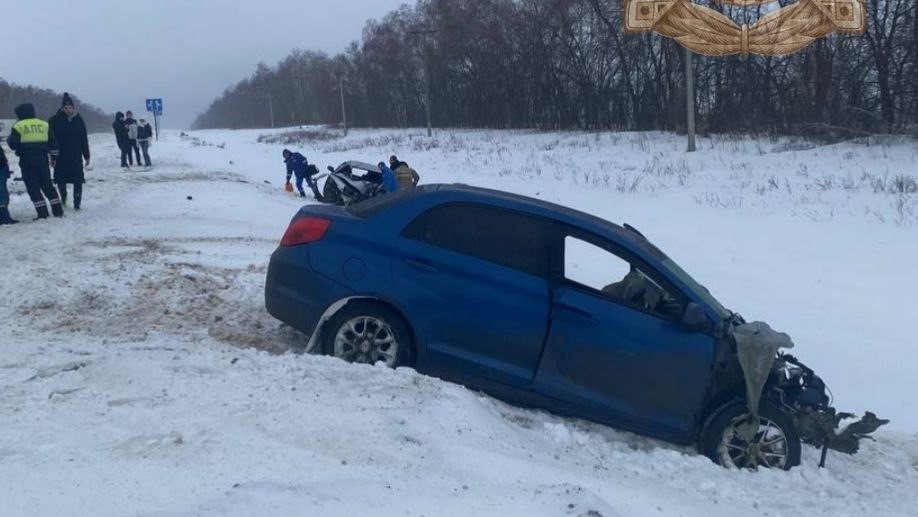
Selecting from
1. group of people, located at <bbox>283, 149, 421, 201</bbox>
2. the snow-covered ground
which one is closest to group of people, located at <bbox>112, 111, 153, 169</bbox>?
group of people, located at <bbox>283, 149, 421, 201</bbox>

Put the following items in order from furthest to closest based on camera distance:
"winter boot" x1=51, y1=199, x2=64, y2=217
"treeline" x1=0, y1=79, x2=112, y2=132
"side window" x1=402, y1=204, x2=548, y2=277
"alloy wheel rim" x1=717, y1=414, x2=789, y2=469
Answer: "treeline" x1=0, y1=79, x2=112, y2=132 < "winter boot" x1=51, y1=199, x2=64, y2=217 < "side window" x1=402, y1=204, x2=548, y2=277 < "alloy wheel rim" x1=717, y1=414, x2=789, y2=469

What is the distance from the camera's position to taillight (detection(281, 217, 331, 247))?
6.23 m

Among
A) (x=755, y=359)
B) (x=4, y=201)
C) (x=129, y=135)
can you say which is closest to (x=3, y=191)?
(x=4, y=201)

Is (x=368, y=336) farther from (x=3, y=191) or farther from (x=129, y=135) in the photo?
(x=129, y=135)

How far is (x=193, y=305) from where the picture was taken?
7566mm

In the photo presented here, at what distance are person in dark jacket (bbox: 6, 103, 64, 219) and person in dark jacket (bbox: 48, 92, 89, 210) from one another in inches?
23.0

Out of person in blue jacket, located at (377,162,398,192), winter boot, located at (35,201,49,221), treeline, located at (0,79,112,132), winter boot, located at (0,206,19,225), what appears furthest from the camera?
treeline, located at (0,79,112,132)

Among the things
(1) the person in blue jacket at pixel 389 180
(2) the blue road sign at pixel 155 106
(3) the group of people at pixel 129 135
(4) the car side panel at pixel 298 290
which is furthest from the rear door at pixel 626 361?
(2) the blue road sign at pixel 155 106

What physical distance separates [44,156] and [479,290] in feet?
31.5

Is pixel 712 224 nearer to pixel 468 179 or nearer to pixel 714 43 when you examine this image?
pixel 714 43

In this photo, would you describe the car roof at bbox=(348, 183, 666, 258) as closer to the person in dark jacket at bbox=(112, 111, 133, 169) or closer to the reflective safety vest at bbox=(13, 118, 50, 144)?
the reflective safety vest at bbox=(13, 118, 50, 144)

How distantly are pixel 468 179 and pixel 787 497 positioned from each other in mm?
21063

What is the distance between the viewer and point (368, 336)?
19.5ft

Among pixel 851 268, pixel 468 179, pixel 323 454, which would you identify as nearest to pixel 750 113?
pixel 468 179
